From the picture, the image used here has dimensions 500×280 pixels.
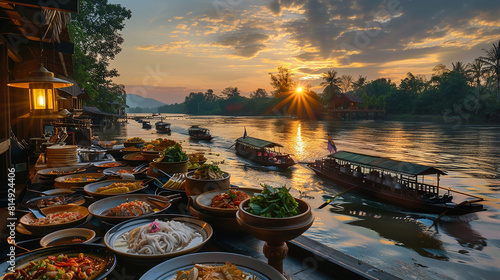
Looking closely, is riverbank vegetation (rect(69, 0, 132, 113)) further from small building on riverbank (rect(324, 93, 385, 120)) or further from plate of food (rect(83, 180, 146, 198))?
small building on riverbank (rect(324, 93, 385, 120))

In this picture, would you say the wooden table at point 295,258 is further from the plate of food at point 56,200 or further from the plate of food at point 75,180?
the plate of food at point 75,180

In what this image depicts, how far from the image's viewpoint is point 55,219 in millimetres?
2639

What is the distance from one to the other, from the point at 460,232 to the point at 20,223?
2446 cm

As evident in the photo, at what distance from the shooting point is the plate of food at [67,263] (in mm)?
1740

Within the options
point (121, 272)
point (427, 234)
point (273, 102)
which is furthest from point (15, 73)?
point (273, 102)

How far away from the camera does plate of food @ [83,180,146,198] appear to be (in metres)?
3.28

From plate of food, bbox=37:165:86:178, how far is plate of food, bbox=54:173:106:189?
373mm

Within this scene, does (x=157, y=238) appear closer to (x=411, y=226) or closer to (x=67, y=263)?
(x=67, y=263)

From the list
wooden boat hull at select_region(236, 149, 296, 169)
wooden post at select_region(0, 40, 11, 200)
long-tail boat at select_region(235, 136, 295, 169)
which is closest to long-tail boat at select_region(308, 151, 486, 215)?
wooden boat hull at select_region(236, 149, 296, 169)

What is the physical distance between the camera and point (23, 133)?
1070cm

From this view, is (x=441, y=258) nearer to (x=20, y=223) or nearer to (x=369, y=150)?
(x=20, y=223)

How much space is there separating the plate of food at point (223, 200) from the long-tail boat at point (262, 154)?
114 feet

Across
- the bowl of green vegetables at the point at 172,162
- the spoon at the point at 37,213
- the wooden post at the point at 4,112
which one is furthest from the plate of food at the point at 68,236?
the wooden post at the point at 4,112

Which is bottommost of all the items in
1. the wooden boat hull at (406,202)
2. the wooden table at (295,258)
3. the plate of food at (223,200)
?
the wooden boat hull at (406,202)
